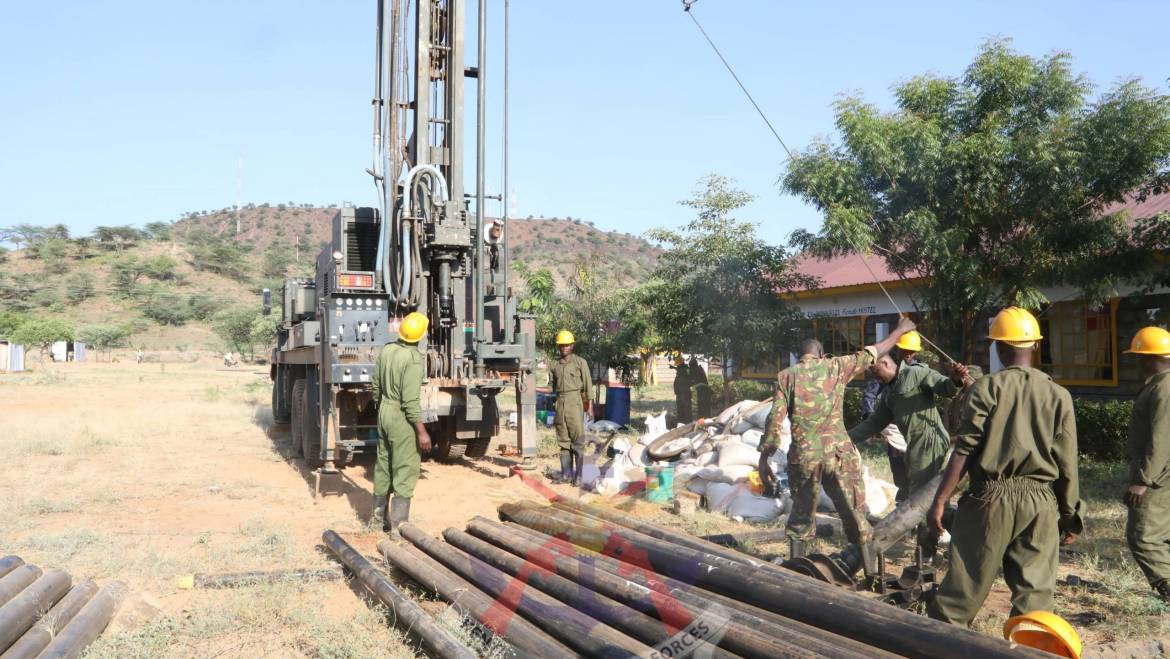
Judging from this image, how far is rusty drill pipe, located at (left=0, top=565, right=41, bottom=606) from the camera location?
4441mm

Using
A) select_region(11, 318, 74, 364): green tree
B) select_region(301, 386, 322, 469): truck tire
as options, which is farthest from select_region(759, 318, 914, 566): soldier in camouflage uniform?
select_region(11, 318, 74, 364): green tree

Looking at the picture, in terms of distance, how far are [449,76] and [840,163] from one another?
522 centimetres

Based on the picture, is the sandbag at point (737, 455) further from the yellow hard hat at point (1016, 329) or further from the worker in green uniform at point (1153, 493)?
the yellow hard hat at point (1016, 329)

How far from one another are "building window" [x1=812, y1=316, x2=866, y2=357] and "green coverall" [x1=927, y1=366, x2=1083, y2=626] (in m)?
14.4

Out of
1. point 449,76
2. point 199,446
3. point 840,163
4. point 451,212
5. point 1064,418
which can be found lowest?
point 199,446

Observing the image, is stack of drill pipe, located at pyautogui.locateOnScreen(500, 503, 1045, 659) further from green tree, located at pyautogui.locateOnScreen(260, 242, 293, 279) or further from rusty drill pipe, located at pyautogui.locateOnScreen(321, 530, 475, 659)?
green tree, located at pyautogui.locateOnScreen(260, 242, 293, 279)

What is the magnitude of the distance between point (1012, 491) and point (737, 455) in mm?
5282

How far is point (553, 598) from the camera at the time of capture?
4.53m

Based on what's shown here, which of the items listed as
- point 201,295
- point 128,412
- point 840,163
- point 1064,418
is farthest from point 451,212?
point 201,295

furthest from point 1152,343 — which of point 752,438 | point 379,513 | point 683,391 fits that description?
point 683,391

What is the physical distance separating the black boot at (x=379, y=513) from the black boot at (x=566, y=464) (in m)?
2.89

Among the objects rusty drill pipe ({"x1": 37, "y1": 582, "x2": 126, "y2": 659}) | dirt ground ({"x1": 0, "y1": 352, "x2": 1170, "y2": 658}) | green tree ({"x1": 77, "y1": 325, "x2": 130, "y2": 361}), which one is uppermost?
green tree ({"x1": 77, "y1": 325, "x2": 130, "y2": 361})

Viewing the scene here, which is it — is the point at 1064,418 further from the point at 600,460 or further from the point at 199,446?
the point at 199,446

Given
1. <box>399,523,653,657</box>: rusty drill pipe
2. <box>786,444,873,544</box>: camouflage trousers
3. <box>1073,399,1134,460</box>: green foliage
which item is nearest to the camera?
<box>399,523,653,657</box>: rusty drill pipe
